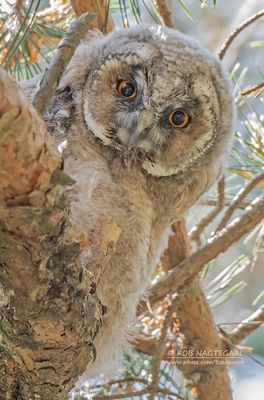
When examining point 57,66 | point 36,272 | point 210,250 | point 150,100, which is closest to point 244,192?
point 210,250

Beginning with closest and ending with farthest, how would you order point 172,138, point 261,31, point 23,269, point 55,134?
point 23,269 < point 55,134 < point 172,138 < point 261,31

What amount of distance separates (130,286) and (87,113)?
555 mm

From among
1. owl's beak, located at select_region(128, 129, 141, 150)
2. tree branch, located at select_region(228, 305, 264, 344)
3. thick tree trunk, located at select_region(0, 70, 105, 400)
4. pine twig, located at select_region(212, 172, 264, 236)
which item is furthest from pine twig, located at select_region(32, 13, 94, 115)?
tree branch, located at select_region(228, 305, 264, 344)

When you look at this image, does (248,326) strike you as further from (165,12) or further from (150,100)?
(165,12)

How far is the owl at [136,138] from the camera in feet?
6.85

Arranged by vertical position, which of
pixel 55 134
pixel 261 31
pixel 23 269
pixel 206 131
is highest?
pixel 261 31

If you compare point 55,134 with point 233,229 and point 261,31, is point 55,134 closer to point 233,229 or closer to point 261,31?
point 233,229

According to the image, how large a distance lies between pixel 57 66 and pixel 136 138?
66 centimetres

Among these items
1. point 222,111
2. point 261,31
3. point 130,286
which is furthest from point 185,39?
point 261,31

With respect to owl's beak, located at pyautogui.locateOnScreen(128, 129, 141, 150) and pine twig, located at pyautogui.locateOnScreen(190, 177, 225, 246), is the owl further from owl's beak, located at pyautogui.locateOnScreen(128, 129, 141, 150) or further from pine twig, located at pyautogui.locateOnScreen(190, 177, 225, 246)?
pine twig, located at pyautogui.locateOnScreen(190, 177, 225, 246)

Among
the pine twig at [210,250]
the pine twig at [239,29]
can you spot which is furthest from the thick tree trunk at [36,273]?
the pine twig at [239,29]

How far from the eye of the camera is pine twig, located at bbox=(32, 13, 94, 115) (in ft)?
4.47

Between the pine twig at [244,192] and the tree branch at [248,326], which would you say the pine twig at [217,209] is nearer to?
the pine twig at [244,192]

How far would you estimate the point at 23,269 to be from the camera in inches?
51.7
